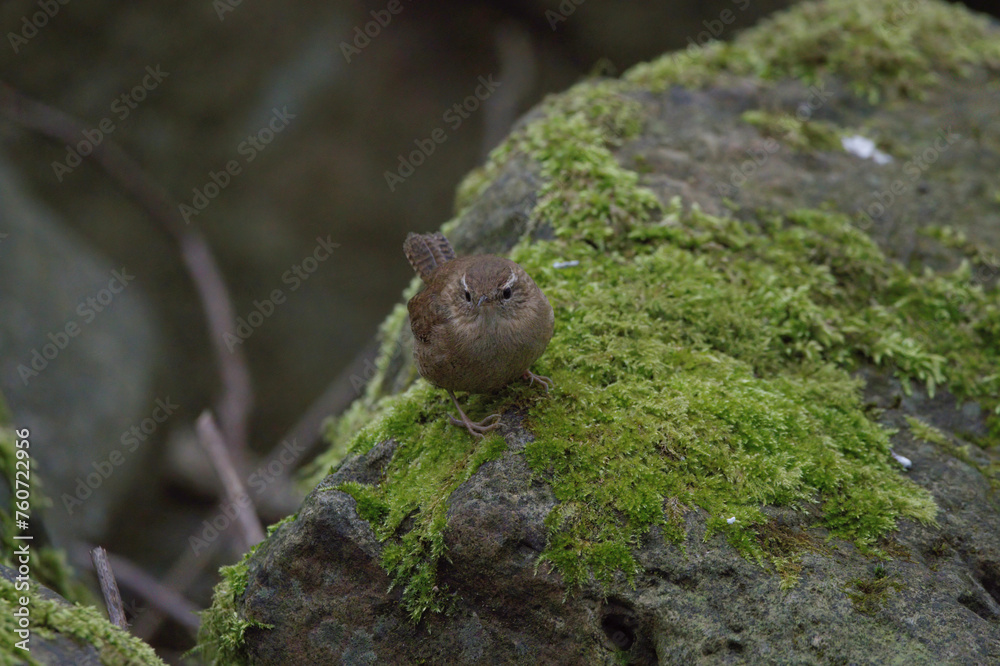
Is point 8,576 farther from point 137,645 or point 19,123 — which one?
point 19,123

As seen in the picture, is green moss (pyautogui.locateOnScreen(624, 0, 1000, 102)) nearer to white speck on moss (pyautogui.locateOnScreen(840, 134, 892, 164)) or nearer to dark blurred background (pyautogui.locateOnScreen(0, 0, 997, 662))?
white speck on moss (pyautogui.locateOnScreen(840, 134, 892, 164))

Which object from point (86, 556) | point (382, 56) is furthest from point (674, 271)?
point (382, 56)

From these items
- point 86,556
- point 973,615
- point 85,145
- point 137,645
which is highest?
point 85,145
